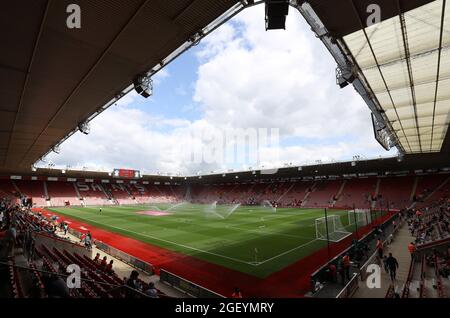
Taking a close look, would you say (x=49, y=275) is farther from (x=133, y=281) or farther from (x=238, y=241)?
(x=238, y=241)

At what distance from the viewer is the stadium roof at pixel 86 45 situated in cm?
848

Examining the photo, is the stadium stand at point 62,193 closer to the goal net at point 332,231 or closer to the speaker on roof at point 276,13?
the goal net at point 332,231

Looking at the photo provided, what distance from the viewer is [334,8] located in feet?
28.2

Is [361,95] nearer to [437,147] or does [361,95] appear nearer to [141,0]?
[141,0]

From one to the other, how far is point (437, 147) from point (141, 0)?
1399 inches

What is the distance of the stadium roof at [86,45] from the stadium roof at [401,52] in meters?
4.22

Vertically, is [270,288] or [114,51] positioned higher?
[114,51]

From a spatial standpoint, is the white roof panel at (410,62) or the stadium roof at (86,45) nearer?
the stadium roof at (86,45)

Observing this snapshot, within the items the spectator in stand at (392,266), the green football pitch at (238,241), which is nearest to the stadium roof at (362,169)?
the green football pitch at (238,241)

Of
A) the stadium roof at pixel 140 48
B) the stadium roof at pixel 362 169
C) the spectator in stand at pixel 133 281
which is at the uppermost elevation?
the stadium roof at pixel 140 48

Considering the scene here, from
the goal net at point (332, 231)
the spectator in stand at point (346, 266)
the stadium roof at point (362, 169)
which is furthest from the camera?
the stadium roof at point (362, 169)

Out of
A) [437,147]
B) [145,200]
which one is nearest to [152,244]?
[437,147]

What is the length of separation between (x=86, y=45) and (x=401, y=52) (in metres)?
13.8
